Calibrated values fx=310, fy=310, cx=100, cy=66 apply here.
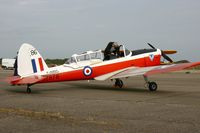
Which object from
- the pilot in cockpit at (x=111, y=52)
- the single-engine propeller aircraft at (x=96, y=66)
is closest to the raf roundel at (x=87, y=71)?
the single-engine propeller aircraft at (x=96, y=66)

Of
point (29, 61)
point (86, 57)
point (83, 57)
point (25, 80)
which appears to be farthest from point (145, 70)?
point (25, 80)

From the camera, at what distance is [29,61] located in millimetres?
14000

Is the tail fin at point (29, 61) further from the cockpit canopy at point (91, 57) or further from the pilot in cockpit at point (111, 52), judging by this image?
the pilot in cockpit at point (111, 52)

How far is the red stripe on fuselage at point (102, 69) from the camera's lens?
14.5 metres

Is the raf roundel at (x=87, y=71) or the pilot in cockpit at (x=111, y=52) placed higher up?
the pilot in cockpit at (x=111, y=52)

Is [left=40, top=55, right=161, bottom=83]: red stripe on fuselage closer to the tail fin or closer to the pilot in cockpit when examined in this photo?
the pilot in cockpit

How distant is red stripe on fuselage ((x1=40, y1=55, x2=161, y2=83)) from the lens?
14.5m

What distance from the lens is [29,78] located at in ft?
44.4

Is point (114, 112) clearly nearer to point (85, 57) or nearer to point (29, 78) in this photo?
point (29, 78)

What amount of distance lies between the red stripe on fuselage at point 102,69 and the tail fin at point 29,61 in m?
0.60

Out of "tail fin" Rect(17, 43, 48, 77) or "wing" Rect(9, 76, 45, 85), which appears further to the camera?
"tail fin" Rect(17, 43, 48, 77)

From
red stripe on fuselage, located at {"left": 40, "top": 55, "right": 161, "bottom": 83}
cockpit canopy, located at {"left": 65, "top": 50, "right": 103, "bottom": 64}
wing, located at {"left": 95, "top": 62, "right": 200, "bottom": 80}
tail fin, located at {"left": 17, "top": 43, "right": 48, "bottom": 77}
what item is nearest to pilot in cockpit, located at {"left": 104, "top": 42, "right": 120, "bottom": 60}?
cockpit canopy, located at {"left": 65, "top": 50, "right": 103, "bottom": 64}

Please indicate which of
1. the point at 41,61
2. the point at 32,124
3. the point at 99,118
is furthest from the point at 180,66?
the point at 32,124

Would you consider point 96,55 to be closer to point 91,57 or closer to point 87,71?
point 91,57
